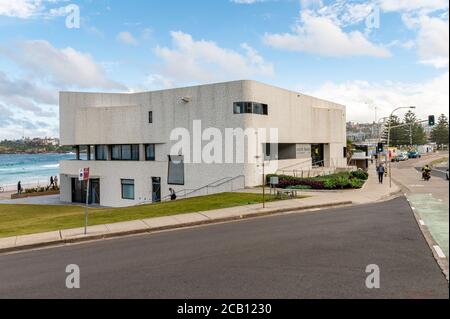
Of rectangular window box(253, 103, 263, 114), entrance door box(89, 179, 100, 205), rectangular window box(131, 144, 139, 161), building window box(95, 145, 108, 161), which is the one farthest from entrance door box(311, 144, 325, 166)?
entrance door box(89, 179, 100, 205)

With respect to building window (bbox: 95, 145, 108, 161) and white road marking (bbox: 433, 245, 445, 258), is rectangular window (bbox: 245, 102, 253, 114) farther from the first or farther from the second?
white road marking (bbox: 433, 245, 445, 258)

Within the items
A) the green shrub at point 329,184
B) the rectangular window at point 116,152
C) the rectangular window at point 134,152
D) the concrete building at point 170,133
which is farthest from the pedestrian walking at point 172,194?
the green shrub at point 329,184

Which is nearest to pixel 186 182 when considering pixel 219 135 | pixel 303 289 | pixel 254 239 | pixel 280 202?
pixel 219 135

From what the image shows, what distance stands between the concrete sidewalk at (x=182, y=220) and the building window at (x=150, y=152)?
55.9ft

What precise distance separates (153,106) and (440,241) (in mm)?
28027

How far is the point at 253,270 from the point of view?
842 cm

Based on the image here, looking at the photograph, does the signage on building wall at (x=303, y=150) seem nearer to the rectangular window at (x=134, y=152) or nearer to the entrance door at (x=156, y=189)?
the entrance door at (x=156, y=189)

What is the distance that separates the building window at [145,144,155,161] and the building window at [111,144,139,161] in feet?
3.66

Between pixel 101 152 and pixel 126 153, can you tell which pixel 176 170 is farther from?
pixel 101 152

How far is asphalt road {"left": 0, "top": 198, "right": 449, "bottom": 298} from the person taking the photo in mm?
7230

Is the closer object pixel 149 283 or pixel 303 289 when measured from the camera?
pixel 303 289

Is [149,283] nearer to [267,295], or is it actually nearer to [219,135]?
[267,295]

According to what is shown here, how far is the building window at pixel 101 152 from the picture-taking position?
3888 cm

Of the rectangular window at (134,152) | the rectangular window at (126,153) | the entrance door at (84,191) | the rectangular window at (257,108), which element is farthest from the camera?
the entrance door at (84,191)
